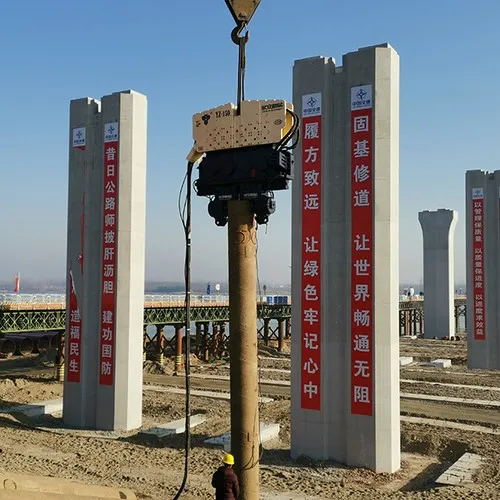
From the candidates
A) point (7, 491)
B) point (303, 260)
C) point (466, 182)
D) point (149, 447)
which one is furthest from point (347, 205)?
point (466, 182)

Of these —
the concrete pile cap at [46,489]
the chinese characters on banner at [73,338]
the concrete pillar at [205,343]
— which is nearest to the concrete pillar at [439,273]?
the concrete pillar at [205,343]

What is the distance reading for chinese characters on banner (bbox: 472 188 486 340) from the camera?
39688 mm

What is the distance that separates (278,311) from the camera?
54.3 metres

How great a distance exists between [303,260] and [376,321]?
2900 mm

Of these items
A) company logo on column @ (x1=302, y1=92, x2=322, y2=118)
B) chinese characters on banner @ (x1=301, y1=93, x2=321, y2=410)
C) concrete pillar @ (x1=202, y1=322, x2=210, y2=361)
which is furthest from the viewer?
concrete pillar @ (x1=202, y1=322, x2=210, y2=361)

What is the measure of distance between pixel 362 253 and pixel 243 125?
10474 millimetres

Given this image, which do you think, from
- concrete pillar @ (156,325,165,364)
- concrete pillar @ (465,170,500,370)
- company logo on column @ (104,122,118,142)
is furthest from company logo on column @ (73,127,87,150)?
concrete pillar @ (465,170,500,370)

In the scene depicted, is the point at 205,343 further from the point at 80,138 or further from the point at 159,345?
the point at 80,138

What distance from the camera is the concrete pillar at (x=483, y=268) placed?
39281 millimetres

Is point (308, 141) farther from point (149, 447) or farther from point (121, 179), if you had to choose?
point (149, 447)

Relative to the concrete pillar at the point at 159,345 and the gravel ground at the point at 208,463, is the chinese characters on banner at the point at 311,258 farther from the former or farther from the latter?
the concrete pillar at the point at 159,345

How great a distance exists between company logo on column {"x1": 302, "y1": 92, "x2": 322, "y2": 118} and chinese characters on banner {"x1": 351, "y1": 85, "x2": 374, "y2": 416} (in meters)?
1.13

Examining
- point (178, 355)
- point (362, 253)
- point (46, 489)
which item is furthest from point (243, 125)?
point (178, 355)

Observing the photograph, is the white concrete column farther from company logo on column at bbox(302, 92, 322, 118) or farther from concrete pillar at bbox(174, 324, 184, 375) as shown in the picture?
concrete pillar at bbox(174, 324, 184, 375)
